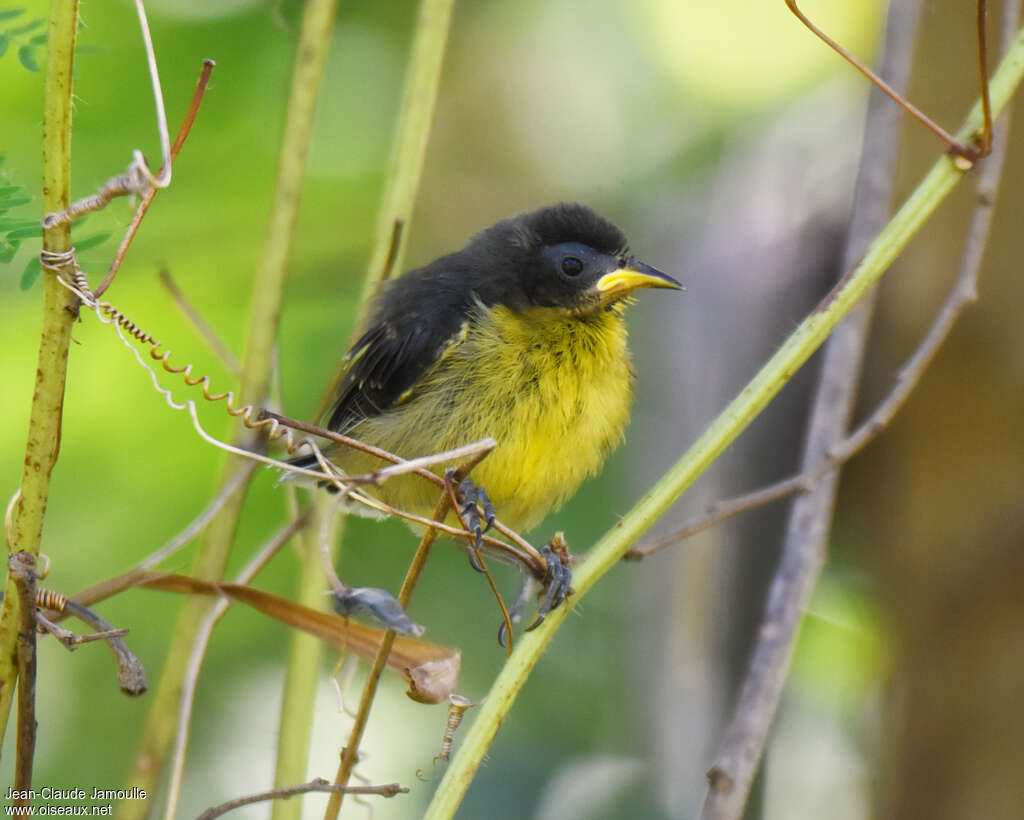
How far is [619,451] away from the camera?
4039mm

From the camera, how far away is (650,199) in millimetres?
4043

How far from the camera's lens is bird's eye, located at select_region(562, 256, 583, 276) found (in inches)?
108

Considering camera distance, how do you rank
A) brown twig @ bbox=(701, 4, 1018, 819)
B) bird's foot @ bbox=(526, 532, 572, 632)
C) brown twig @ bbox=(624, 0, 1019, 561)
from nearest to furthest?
bird's foot @ bbox=(526, 532, 572, 632)
brown twig @ bbox=(701, 4, 1018, 819)
brown twig @ bbox=(624, 0, 1019, 561)

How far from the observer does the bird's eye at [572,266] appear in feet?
9.02

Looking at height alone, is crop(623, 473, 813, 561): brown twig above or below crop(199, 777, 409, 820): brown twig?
above

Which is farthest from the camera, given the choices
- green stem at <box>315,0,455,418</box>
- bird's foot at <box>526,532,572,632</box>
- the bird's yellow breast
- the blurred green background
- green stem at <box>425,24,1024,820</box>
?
the blurred green background

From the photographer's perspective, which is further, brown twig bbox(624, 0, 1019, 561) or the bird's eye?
the bird's eye

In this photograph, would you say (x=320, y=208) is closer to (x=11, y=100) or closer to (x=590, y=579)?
(x=11, y=100)

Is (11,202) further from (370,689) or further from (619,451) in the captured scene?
(619,451)

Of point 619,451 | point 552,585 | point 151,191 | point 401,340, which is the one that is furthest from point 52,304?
point 619,451

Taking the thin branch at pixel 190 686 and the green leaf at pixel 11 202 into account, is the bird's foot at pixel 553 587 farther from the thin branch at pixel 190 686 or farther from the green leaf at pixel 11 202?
the green leaf at pixel 11 202

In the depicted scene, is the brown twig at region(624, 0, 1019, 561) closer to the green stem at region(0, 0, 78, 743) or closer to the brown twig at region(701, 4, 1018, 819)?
the brown twig at region(701, 4, 1018, 819)

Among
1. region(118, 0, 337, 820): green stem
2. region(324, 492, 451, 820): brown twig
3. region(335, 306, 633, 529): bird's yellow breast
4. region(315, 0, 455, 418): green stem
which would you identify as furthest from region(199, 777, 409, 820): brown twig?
region(335, 306, 633, 529): bird's yellow breast

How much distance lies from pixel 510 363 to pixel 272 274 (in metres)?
0.66
